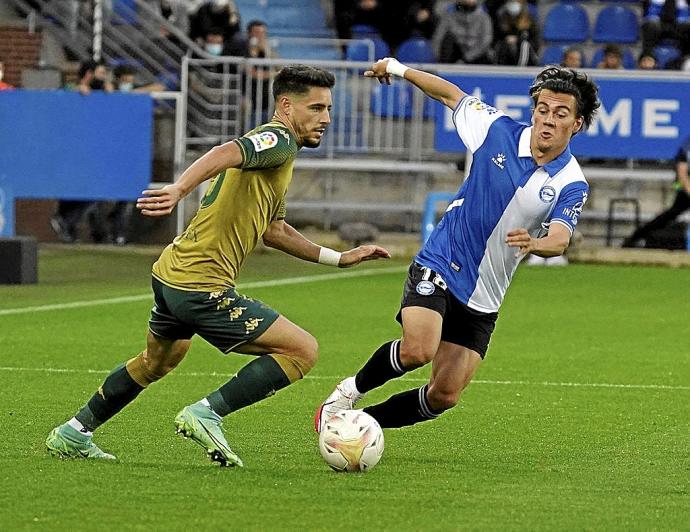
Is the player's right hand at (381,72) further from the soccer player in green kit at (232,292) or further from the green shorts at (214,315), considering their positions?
the green shorts at (214,315)

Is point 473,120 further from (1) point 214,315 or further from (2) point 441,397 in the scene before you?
(1) point 214,315

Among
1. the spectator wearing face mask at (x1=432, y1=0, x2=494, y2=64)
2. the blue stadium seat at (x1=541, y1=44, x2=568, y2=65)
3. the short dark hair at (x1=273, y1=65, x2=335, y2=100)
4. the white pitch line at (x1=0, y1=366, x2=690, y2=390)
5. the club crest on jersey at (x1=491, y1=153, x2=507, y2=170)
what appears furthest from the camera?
the blue stadium seat at (x1=541, y1=44, x2=568, y2=65)

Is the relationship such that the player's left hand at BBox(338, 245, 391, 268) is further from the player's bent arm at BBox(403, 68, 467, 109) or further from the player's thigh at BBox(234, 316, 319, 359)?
the player's bent arm at BBox(403, 68, 467, 109)

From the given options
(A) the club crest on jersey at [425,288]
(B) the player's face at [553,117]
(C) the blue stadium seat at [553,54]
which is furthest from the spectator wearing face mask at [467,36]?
(A) the club crest on jersey at [425,288]

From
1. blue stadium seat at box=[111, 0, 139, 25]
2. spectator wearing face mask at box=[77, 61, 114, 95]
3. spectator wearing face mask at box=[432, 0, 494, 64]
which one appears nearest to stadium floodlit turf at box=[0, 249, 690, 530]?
spectator wearing face mask at box=[77, 61, 114, 95]

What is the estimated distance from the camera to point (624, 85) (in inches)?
824

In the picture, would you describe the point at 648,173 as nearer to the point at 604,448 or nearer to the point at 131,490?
the point at 604,448

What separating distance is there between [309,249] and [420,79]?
1047 mm

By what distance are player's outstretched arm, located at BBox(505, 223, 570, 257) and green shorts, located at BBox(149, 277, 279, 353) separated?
1155 millimetres

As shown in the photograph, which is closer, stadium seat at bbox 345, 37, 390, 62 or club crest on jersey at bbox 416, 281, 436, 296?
club crest on jersey at bbox 416, 281, 436, 296

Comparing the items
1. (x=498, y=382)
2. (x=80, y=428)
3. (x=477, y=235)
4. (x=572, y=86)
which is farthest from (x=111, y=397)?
(x=498, y=382)

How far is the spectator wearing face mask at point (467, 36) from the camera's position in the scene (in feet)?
75.5

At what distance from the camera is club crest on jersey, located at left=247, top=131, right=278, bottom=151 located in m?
6.79

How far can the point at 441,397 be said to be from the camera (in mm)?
7734
